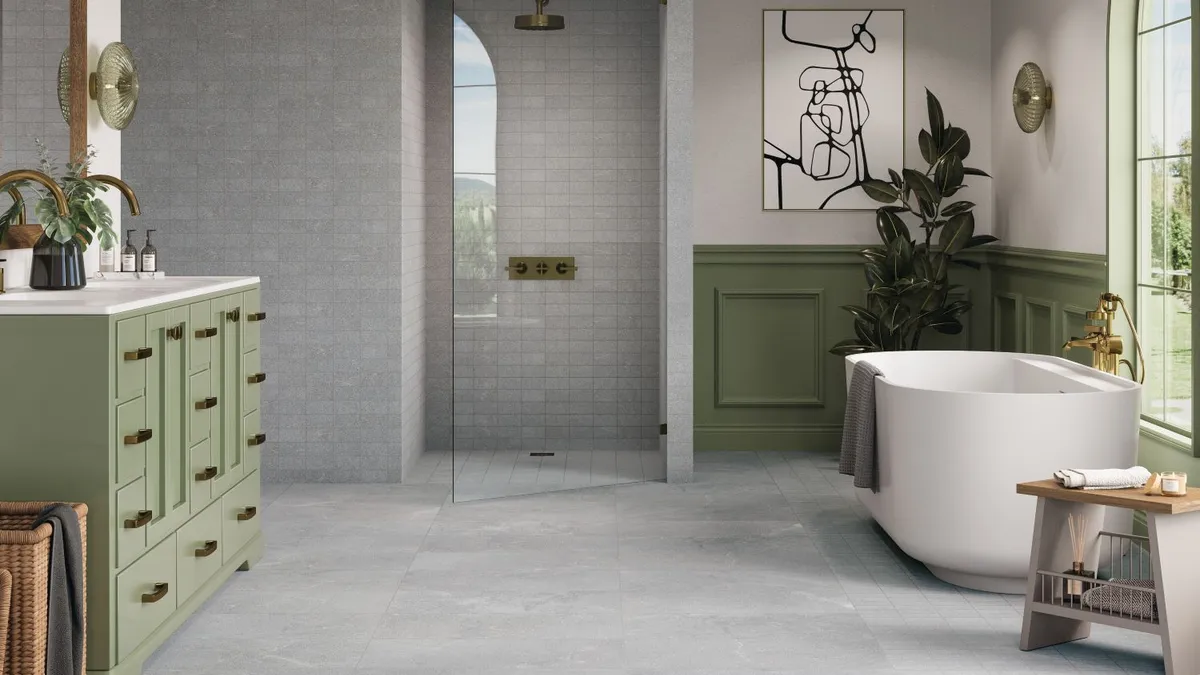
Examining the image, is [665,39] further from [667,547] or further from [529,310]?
[667,547]

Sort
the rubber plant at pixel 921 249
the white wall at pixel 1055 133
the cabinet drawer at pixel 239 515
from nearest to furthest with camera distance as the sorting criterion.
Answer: the cabinet drawer at pixel 239 515, the white wall at pixel 1055 133, the rubber plant at pixel 921 249

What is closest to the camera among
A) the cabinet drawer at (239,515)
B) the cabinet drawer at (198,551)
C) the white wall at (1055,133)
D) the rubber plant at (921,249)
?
the cabinet drawer at (198,551)

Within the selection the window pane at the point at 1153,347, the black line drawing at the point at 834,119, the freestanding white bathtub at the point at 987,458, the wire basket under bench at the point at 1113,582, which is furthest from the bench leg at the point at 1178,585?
the black line drawing at the point at 834,119

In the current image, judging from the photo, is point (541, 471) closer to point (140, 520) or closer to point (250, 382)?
point (250, 382)

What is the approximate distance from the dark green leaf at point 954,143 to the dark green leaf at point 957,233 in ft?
Result: 1.01

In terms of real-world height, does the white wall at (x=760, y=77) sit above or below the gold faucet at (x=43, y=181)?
above

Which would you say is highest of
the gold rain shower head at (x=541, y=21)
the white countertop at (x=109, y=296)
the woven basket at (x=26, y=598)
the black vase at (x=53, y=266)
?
the gold rain shower head at (x=541, y=21)

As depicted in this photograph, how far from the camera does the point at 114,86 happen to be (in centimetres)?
434

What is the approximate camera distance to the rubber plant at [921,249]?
6234 mm

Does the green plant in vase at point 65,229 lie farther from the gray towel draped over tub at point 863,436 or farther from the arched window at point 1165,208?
the arched window at point 1165,208

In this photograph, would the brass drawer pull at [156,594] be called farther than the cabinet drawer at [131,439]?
Yes

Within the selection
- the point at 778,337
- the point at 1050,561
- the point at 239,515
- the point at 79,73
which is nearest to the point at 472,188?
the point at 79,73

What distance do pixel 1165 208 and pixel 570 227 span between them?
8.11 ft

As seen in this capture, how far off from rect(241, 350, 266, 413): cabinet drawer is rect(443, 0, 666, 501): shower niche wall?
1.36 m
